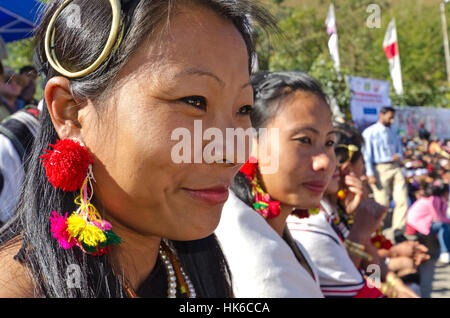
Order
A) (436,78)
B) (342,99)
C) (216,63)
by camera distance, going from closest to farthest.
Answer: (216,63) < (342,99) < (436,78)

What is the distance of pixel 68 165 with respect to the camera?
3.37ft

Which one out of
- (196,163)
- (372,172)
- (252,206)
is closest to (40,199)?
(196,163)

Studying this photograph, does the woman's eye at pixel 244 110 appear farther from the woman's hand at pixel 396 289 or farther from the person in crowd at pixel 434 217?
the person in crowd at pixel 434 217

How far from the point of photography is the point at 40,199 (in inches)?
44.3

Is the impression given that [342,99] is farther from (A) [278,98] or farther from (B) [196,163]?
(B) [196,163]

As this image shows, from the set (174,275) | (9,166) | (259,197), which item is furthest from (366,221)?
(9,166)

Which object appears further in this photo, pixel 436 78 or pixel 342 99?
pixel 436 78

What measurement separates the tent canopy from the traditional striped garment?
1.76 m

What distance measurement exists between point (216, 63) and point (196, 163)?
25cm

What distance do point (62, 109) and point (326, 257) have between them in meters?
1.84

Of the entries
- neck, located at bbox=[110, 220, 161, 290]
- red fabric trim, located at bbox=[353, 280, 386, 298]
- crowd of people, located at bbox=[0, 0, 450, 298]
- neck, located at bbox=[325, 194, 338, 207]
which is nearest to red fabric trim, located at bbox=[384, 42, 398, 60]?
neck, located at bbox=[325, 194, 338, 207]

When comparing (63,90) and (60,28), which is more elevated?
(60,28)
